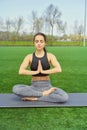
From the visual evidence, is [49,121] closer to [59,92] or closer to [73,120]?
[73,120]

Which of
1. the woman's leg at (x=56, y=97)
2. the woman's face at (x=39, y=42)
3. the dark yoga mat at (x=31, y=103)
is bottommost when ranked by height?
the dark yoga mat at (x=31, y=103)

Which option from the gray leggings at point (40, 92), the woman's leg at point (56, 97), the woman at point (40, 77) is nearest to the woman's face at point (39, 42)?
the woman at point (40, 77)

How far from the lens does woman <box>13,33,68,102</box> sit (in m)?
4.59

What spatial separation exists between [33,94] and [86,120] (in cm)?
97

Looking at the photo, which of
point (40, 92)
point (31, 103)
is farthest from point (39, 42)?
point (31, 103)

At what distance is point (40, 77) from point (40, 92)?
20 centimetres

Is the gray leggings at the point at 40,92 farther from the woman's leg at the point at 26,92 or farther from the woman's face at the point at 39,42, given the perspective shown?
the woman's face at the point at 39,42

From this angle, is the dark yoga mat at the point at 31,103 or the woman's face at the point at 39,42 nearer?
the dark yoga mat at the point at 31,103

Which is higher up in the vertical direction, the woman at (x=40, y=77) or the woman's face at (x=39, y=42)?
the woman's face at (x=39, y=42)

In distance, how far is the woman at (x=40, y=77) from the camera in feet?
15.1

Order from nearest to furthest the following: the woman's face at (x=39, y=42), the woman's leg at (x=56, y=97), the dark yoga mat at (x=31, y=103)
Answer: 1. the dark yoga mat at (x=31, y=103)
2. the woman's leg at (x=56, y=97)
3. the woman's face at (x=39, y=42)

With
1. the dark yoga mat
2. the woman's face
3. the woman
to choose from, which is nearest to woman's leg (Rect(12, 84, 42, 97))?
the woman

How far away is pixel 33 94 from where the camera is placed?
4598 millimetres

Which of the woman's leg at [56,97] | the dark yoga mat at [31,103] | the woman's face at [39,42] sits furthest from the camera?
the woman's face at [39,42]
